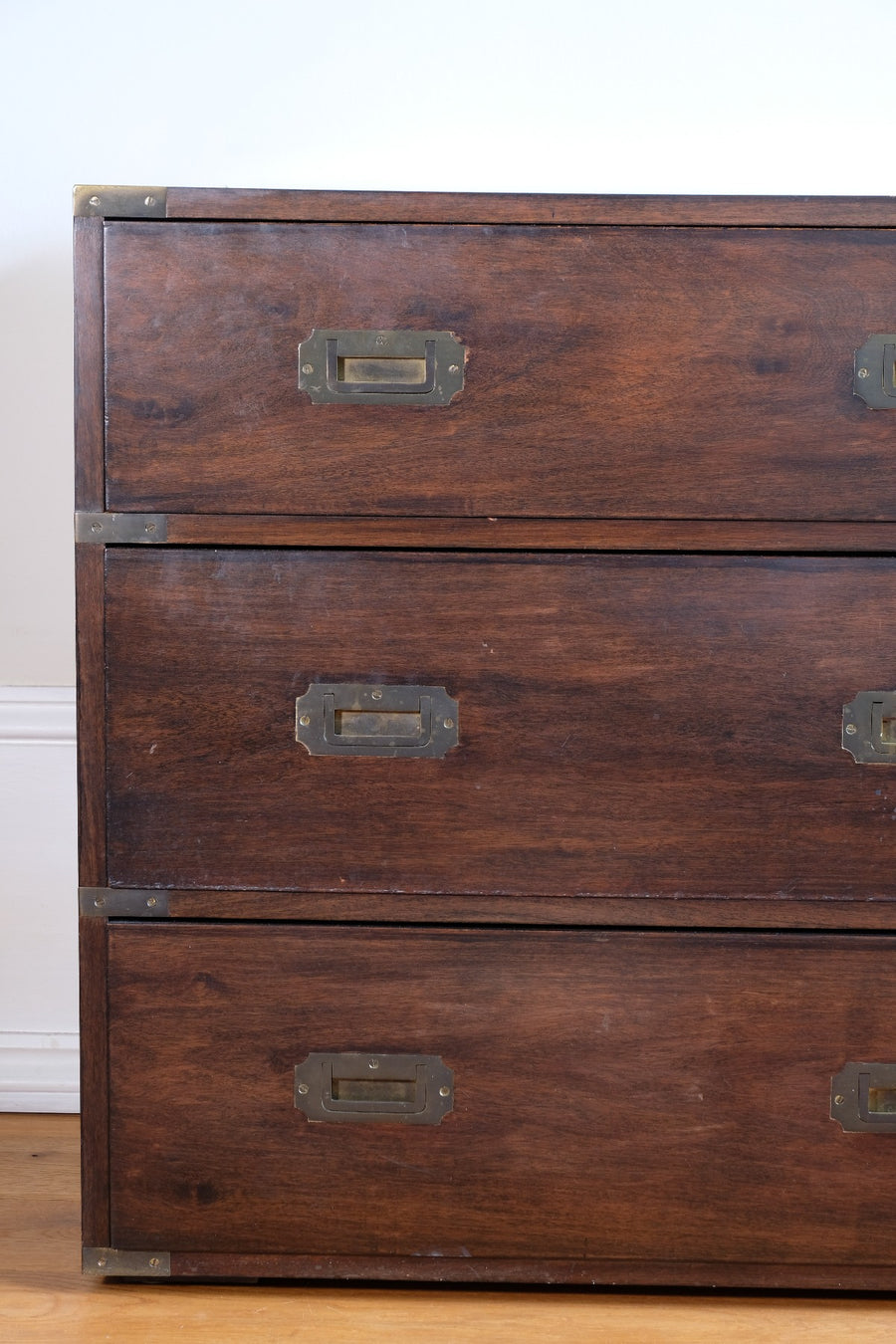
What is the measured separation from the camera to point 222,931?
1.03 m

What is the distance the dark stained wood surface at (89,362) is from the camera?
98 centimetres

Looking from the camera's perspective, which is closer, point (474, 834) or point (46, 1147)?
point (474, 834)

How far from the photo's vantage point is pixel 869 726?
1.00m

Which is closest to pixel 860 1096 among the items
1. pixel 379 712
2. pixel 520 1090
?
pixel 520 1090

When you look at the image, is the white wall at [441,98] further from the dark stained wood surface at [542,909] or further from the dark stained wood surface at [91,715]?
the dark stained wood surface at [542,909]

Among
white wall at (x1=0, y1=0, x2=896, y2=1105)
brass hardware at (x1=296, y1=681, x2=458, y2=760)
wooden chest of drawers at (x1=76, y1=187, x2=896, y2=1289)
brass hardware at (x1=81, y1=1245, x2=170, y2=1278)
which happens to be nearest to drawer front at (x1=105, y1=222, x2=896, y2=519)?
wooden chest of drawers at (x1=76, y1=187, x2=896, y2=1289)

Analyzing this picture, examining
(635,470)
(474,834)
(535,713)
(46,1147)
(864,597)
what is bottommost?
Result: (46,1147)

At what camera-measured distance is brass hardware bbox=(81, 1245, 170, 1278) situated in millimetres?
1056

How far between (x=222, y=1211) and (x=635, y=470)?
2.48ft

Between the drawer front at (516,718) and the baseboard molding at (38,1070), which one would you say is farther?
the baseboard molding at (38,1070)

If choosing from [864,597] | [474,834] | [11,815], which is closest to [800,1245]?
[474,834]

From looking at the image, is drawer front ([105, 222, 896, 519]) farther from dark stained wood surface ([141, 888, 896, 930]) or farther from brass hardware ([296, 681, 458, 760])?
dark stained wood surface ([141, 888, 896, 930])

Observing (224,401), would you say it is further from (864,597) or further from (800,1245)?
(800,1245)

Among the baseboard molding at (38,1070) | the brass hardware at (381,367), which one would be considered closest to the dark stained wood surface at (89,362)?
the brass hardware at (381,367)
